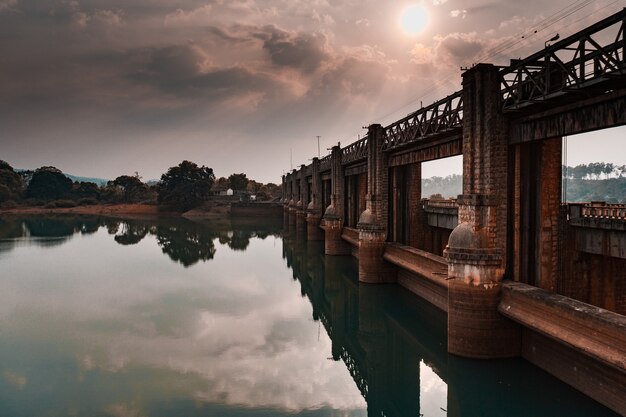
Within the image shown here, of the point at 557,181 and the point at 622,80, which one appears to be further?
the point at 557,181

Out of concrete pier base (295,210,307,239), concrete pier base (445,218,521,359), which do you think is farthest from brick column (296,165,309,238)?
concrete pier base (445,218,521,359)

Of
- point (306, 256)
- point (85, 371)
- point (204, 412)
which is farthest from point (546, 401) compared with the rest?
point (306, 256)

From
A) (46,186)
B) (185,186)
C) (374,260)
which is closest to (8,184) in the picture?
(46,186)

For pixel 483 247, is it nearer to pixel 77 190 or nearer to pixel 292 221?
pixel 292 221

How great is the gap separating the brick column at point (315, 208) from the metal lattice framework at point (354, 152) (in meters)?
12.8

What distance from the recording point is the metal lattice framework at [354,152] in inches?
1288

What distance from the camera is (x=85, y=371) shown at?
16328 mm

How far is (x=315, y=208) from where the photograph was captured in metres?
52.3

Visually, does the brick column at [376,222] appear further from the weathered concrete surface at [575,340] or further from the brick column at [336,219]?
the weathered concrete surface at [575,340]

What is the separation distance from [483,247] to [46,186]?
15607cm

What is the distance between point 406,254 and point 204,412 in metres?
14.0

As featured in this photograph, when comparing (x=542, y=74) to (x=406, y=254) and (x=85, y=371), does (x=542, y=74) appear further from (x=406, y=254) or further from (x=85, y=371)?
(x=85, y=371)

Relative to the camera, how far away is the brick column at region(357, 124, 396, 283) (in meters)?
27.5

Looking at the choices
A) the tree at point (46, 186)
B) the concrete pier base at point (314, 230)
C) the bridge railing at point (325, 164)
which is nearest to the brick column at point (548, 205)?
the bridge railing at point (325, 164)
